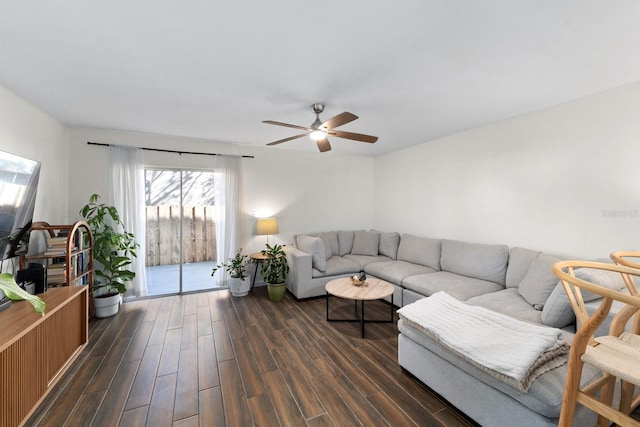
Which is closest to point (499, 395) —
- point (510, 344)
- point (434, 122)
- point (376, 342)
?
point (510, 344)

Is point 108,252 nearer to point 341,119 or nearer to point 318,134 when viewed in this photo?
point 318,134

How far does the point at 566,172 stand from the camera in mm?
2617

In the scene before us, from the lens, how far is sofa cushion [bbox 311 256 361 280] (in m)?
3.77

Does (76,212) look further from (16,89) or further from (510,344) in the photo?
(510,344)

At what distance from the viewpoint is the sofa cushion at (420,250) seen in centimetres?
371

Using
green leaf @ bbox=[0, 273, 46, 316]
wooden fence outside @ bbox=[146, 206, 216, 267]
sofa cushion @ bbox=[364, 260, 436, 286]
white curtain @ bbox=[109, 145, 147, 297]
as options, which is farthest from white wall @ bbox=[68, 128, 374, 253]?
green leaf @ bbox=[0, 273, 46, 316]

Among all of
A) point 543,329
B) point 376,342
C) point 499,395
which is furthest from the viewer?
point 376,342

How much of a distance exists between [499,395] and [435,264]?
7.57ft

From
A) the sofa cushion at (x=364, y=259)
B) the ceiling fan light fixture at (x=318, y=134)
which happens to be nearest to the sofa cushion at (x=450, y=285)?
the sofa cushion at (x=364, y=259)

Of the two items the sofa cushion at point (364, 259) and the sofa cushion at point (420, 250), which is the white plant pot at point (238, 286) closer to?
the sofa cushion at point (364, 259)

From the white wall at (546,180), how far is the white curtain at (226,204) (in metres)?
3.06

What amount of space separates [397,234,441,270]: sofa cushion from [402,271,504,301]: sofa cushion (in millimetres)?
390

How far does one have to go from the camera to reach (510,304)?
2.37 m

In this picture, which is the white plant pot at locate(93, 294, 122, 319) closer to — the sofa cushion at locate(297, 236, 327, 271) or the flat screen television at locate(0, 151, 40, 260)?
the flat screen television at locate(0, 151, 40, 260)
